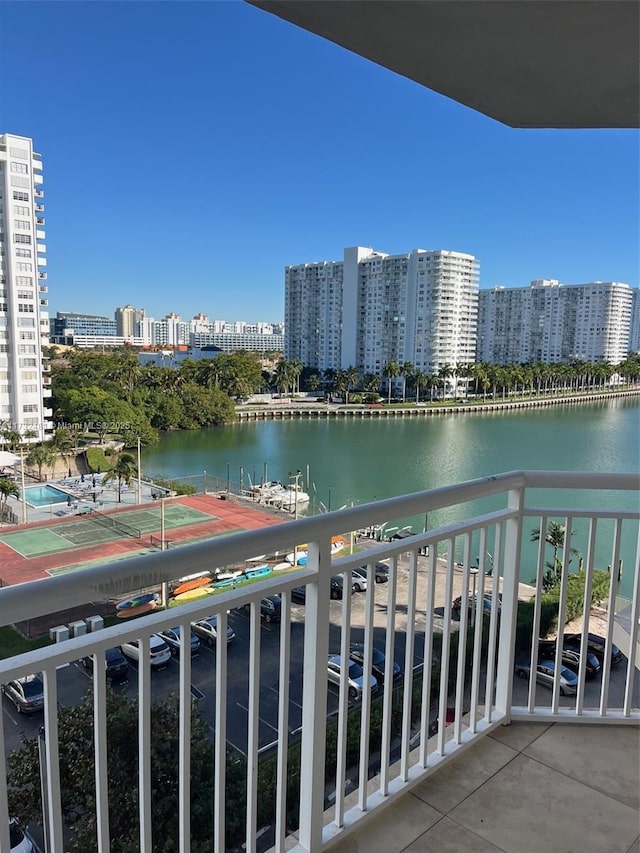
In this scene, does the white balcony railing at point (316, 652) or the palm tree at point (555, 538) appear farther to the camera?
the palm tree at point (555, 538)

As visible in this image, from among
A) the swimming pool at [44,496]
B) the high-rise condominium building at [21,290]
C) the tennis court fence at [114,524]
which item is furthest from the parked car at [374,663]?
the high-rise condominium building at [21,290]

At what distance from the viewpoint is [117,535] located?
23.3 meters

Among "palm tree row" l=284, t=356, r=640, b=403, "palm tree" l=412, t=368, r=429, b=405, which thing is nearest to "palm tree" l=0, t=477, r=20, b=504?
"palm tree row" l=284, t=356, r=640, b=403

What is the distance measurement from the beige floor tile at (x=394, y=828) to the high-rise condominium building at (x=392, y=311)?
5443cm

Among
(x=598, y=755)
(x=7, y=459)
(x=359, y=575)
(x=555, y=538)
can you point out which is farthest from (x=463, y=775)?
(x=7, y=459)

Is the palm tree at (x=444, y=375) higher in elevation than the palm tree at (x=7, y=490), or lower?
higher

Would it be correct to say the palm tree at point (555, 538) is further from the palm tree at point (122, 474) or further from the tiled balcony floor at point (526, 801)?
the palm tree at point (122, 474)

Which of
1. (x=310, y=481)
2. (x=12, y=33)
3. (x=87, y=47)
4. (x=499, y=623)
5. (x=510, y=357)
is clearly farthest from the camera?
(x=510, y=357)

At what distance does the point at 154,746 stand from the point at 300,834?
14.4 inches

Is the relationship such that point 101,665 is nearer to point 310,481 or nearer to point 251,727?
point 251,727

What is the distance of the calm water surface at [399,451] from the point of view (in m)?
26.0

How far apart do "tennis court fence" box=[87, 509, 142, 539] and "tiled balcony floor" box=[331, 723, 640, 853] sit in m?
23.1

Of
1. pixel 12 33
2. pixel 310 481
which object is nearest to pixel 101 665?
pixel 12 33

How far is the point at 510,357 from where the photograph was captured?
6431cm
